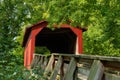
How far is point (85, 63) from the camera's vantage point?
14.5 feet

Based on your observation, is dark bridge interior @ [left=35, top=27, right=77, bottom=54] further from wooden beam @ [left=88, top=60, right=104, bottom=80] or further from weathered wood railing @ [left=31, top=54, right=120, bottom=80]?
wooden beam @ [left=88, top=60, right=104, bottom=80]

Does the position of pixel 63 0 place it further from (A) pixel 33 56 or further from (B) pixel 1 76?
(B) pixel 1 76

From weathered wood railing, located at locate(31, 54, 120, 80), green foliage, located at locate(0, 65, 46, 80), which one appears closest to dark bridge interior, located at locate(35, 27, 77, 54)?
green foliage, located at locate(0, 65, 46, 80)

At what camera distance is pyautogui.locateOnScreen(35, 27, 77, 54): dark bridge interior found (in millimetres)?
20156

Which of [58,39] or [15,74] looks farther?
[58,39]

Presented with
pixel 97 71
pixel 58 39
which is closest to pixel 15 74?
pixel 97 71

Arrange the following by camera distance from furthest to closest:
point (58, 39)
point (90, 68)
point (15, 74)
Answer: point (58, 39) < point (15, 74) < point (90, 68)

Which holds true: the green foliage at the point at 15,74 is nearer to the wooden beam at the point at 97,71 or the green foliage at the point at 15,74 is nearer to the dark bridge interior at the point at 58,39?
the wooden beam at the point at 97,71

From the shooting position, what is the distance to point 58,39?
78.4ft

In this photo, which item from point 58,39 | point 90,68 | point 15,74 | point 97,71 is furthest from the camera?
point 58,39

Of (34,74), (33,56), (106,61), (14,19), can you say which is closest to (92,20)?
(33,56)

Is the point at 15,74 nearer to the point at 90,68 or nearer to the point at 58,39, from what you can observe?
the point at 90,68

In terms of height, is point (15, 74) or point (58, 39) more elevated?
point (15, 74)

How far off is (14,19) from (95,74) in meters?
38.4
